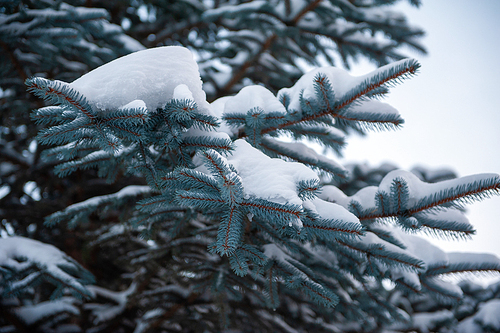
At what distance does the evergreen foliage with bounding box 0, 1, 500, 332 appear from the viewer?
1.14 m

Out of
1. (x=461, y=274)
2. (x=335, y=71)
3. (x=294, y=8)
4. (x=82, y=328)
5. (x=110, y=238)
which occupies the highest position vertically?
(x=294, y=8)

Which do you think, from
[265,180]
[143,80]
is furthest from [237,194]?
[143,80]

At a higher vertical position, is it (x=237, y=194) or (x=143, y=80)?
(x=143, y=80)

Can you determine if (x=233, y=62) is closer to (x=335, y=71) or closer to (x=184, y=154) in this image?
Answer: (x=335, y=71)

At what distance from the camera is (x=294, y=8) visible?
3.28 metres

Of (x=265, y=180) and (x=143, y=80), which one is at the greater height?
(x=143, y=80)

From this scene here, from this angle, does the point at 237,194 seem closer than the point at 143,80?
Yes

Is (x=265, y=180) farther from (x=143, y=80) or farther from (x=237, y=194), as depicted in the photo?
(x=143, y=80)

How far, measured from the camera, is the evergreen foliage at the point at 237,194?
1.14 m

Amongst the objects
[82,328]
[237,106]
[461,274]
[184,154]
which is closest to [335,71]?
[237,106]

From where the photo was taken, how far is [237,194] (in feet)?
3.40

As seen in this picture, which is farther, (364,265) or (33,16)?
(33,16)

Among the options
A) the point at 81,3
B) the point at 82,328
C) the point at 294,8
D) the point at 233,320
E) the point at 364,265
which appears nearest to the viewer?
the point at 364,265

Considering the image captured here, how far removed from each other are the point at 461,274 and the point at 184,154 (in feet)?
5.53
